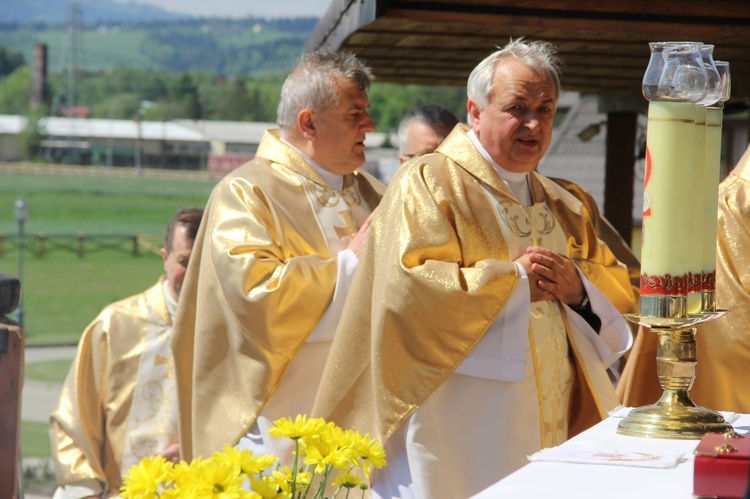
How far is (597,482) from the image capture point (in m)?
1.52

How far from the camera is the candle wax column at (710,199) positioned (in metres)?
→ 1.90

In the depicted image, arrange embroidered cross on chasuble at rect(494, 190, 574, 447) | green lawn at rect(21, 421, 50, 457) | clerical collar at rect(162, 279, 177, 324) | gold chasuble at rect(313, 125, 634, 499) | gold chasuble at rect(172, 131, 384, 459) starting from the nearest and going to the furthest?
gold chasuble at rect(313, 125, 634, 499), embroidered cross on chasuble at rect(494, 190, 574, 447), gold chasuble at rect(172, 131, 384, 459), clerical collar at rect(162, 279, 177, 324), green lawn at rect(21, 421, 50, 457)

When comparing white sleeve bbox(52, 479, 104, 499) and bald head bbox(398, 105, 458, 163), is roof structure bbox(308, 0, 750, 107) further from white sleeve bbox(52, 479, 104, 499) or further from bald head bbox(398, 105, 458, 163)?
white sleeve bbox(52, 479, 104, 499)

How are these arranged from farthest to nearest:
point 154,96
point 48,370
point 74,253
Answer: point 154,96
point 74,253
point 48,370

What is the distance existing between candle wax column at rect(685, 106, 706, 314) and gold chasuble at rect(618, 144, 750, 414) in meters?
1.31

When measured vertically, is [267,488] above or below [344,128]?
below

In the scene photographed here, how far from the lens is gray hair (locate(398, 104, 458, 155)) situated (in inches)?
183

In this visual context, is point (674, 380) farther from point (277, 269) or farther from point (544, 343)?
point (277, 269)

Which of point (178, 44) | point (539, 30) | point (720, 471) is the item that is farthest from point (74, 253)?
point (178, 44)

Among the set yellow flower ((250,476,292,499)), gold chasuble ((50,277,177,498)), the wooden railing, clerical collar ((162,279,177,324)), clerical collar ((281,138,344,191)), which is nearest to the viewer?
yellow flower ((250,476,292,499))

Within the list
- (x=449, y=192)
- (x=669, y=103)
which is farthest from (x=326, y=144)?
(x=669, y=103)

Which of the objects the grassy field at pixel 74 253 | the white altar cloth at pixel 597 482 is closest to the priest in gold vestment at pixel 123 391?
the white altar cloth at pixel 597 482

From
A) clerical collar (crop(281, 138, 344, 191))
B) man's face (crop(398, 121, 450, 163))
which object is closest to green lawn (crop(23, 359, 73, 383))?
man's face (crop(398, 121, 450, 163))

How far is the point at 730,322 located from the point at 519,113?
2.71 feet
